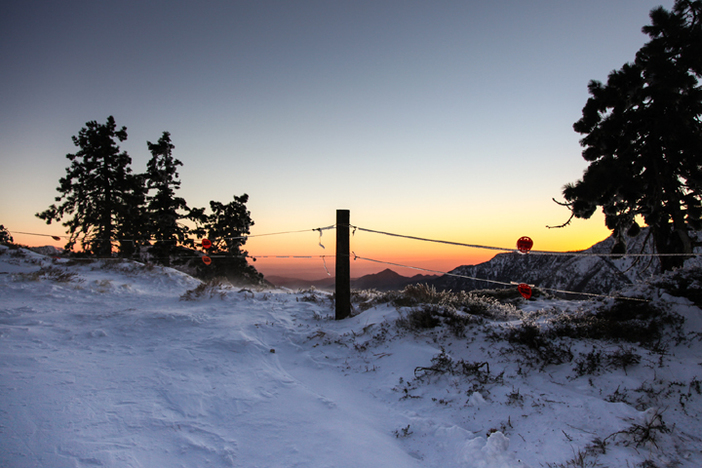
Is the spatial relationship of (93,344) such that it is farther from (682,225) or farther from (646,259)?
(646,259)

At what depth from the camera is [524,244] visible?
20.7ft

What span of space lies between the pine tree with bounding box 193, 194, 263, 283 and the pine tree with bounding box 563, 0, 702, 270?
2820 centimetres

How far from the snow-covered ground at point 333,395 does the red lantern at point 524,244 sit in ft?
6.05

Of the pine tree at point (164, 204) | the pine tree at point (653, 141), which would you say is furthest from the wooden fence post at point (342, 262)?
the pine tree at point (164, 204)

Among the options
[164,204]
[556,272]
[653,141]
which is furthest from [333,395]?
[556,272]

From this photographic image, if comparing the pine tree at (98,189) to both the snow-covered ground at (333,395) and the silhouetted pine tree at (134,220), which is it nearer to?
the silhouetted pine tree at (134,220)

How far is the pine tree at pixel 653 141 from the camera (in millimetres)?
8219

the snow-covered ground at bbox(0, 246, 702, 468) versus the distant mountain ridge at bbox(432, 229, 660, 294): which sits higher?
the snow-covered ground at bbox(0, 246, 702, 468)

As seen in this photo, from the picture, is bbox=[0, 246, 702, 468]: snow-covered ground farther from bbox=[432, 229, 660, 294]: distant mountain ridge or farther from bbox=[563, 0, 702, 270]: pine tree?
bbox=[432, 229, 660, 294]: distant mountain ridge

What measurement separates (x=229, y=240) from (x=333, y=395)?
2922 cm

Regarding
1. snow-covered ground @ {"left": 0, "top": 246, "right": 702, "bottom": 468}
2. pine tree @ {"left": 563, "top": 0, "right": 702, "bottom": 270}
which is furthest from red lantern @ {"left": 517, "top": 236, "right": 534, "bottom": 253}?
pine tree @ {"left": 563, "top": 0, "right": 702, "bottom": 270}

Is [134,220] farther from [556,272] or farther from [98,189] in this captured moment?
[556,272]

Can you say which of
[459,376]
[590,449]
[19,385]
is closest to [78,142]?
[19,385]

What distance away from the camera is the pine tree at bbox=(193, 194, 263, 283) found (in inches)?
1228
